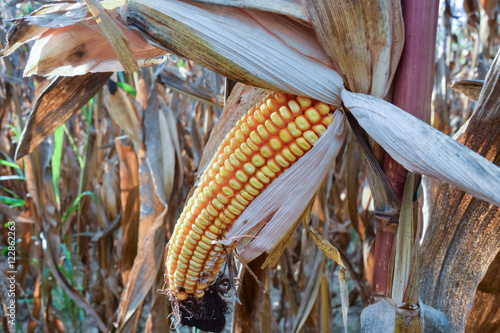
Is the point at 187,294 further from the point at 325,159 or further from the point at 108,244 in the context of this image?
the point at 108,244

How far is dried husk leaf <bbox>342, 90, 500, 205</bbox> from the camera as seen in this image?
2.04ft

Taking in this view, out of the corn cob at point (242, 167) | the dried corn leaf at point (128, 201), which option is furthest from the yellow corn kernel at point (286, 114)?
the dried corn leaf at point (128, 201)

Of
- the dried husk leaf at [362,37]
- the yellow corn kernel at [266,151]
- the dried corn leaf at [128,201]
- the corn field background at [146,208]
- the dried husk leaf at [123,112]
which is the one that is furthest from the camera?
the dried corn leaf at [128,201]

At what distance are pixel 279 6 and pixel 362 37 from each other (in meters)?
0.17

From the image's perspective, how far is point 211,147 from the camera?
3.60 feet

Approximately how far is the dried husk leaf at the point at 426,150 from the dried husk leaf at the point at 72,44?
1.72 ft

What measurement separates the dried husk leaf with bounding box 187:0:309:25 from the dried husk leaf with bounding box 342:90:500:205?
200mm

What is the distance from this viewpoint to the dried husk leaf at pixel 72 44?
856 millimetres

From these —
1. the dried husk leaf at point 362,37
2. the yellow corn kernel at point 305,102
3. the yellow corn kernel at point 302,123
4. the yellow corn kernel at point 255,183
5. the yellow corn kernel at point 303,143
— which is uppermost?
the dried husk leaf at point 362,37

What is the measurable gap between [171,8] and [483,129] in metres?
0.69

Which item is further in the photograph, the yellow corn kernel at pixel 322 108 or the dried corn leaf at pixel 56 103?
the dried corn leaf at pixel 56 103

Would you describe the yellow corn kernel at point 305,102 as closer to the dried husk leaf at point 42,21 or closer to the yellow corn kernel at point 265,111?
the yellow corn kernel at point 265,111

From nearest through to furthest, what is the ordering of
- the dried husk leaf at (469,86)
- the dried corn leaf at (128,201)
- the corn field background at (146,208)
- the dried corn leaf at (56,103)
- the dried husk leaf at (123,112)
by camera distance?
the dried husk leaf at (469,86), the dried corn leaf at (56,103), the corn field background at (146,208), the dried husk leaf at (123,112), the dried corn leaf at (128,201)

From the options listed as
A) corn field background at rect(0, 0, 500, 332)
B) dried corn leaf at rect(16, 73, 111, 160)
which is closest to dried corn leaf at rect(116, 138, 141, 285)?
corn field background at rect(0, 0, 500, 332)
